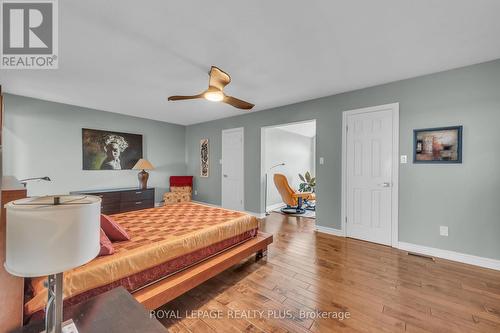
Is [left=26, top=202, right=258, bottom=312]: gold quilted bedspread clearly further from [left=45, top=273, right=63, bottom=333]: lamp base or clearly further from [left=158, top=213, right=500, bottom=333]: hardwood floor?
[left=45, top=273, right=63, bottom=333]: lamp base

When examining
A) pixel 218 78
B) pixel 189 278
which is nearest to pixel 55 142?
pixel 218 78

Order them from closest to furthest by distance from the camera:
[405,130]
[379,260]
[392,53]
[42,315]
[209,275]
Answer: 1. [42,315]
2. [209,275]
3. [392,53]
4. [379,260]
5. [405,130]

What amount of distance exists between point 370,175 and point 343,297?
6.79ft

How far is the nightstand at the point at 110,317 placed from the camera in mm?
875

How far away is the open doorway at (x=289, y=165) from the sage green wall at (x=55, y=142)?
3.37m

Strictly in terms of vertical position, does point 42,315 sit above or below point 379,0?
below

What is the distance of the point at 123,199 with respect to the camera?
15.1 ft

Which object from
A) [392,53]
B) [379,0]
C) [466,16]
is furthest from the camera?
[392,53]

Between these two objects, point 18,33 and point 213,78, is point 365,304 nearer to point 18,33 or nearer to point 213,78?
point 213,78

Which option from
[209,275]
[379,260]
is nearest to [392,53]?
[379,260]

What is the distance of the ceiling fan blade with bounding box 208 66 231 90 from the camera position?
2.32 m

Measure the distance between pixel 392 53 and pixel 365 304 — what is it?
2691 mm

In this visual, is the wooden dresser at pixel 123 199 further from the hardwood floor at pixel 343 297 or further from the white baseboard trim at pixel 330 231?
the white baseboard trim at pixel 330 231

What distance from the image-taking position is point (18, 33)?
1987 millimetres
